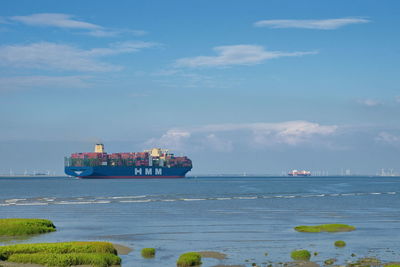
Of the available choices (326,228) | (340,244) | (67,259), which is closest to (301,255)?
(340,244)

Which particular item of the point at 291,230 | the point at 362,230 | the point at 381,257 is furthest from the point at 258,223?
the point at 381,257

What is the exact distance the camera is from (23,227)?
5725cm

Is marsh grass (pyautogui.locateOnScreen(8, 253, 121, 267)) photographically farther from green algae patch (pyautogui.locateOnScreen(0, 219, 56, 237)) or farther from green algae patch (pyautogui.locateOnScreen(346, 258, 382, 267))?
green algae patch (pyautogui.locateOnScreen(346, 258, 382, 267))

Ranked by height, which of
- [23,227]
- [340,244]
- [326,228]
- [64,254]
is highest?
[23,227]

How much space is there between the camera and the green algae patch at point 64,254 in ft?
130

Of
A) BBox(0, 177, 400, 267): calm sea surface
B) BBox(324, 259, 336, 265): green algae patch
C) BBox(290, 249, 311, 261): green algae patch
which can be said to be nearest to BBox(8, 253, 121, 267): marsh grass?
BBox(0, 177, 400, 267): calm sea surface

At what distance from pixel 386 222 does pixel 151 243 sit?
31.8m

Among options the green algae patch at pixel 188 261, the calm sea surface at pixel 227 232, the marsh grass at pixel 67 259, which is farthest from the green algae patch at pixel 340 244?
the marsh grass at pixel 67 259

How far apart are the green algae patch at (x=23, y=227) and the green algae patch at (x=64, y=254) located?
44.8ft

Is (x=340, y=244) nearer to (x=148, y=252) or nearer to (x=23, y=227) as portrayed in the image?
(x=148, y=252)

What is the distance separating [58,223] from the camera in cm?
6775

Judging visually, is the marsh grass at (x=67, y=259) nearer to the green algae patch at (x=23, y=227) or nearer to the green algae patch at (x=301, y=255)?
the green algae patch at (x=301, y=255)

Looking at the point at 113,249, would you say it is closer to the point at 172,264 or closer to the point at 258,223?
the point at 172,264

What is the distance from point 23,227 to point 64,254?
18128mm
